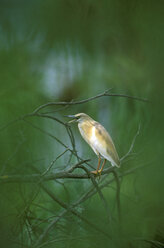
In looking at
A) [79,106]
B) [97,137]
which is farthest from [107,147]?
[79,106]

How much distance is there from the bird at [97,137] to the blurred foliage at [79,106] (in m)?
0.02

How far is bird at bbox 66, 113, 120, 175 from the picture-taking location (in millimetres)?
704

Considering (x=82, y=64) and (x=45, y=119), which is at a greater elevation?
(x=82, y=64)

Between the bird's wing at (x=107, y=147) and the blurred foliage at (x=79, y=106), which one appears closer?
the blurred foliage at (x=79, y=106)

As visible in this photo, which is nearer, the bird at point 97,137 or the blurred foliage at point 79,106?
the blurred foliage at point 79,106

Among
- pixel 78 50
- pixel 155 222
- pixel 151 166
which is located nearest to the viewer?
pixel 151 166

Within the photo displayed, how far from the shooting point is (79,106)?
31.1 inches

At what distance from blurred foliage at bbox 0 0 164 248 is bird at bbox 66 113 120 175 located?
0.02 metres

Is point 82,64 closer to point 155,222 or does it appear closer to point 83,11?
point 83,11

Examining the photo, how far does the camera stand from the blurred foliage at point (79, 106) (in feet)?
1.87

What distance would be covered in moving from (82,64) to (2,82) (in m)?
0.23

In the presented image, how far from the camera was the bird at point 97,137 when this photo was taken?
27.7 inches

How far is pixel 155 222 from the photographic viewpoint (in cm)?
65

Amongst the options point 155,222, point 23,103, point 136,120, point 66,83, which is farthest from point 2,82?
point 155,222
